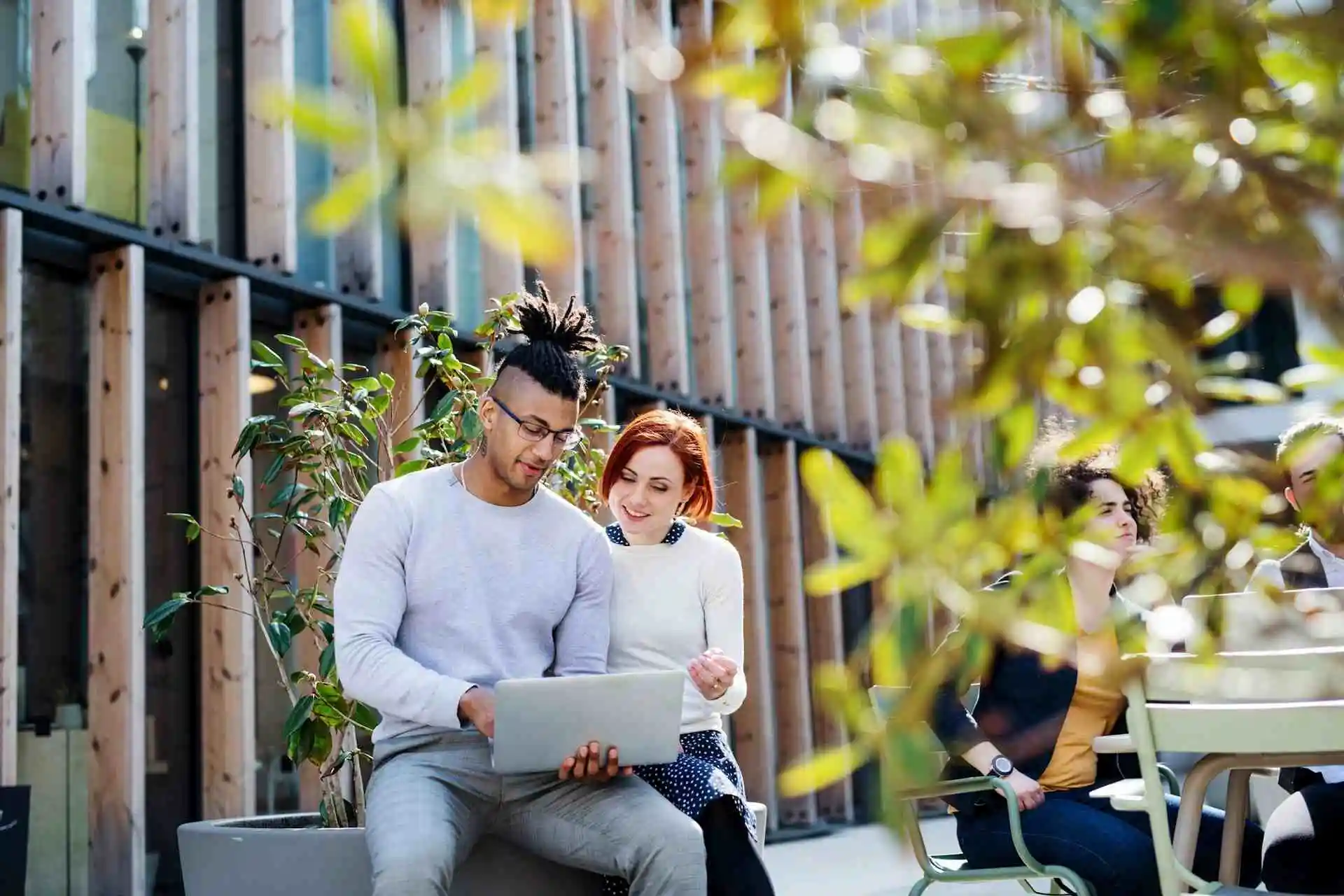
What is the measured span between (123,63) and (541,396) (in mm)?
3003

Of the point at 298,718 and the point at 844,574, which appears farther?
the point at 298,718

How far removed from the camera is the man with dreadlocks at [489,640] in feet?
8.16

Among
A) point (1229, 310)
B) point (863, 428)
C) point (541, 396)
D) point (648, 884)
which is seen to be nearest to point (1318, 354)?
point (1229, 310)

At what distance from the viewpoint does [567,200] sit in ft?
21.8

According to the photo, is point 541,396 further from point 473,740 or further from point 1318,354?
point 1318,354

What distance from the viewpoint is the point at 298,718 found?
3.06m

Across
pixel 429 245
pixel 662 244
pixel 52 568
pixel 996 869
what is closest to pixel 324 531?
pixel 52 568

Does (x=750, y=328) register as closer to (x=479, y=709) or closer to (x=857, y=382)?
(x=857, y=382)

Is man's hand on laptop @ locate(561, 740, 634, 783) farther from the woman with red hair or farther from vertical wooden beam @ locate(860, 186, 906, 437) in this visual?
vertical wooden beam @ locate(860, 186, 906, 437)

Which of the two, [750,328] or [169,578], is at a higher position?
[750,328]

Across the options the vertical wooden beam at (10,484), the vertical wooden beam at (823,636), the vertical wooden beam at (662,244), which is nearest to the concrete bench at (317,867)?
the vertical wooden beam at (10,484)

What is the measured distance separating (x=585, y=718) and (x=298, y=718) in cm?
87

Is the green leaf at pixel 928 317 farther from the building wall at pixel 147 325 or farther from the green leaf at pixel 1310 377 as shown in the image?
the building wall at pixel 147 325

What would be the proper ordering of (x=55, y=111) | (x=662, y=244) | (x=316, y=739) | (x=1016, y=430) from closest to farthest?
(x=1016, y=430), (x=316, y=739), (x=55, y=111), (x=662, y=244)
